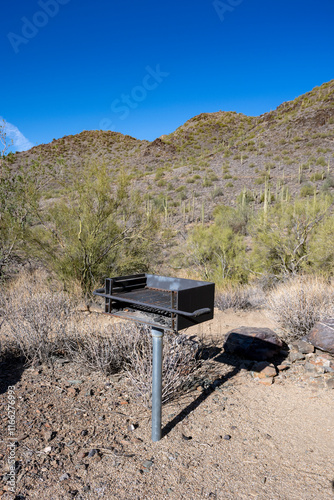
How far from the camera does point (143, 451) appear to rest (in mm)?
3156

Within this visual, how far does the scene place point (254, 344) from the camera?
18.0 feet

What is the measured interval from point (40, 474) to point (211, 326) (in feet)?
15.4

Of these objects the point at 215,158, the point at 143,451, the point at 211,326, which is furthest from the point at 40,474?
the point at 215,158

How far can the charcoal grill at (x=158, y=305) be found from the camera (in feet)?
9.67

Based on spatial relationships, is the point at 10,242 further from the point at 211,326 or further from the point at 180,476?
the point at 180,476

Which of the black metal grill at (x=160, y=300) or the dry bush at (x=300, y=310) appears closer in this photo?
the black metal grill at (x=160, y=300)

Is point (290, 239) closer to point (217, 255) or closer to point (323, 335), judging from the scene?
point (217, 255)

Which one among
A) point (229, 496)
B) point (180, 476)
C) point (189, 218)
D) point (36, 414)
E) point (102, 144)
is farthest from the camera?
point (102, 144)

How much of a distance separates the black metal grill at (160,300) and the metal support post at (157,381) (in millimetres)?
136

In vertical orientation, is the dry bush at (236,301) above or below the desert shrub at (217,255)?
below

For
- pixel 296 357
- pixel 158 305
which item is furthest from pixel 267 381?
pixel 158 305

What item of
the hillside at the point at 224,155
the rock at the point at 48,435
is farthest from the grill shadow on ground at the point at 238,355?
the hillside at the point at 224,155
